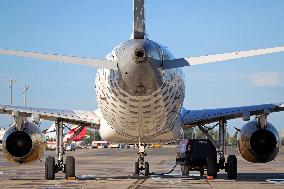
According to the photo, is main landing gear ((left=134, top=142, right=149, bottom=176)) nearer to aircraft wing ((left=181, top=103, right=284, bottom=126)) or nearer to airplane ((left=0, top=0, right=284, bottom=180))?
airplane ((left=0, top=0, right=284, bottom=180))

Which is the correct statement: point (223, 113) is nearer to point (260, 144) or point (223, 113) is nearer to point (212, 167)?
point (260, 144)

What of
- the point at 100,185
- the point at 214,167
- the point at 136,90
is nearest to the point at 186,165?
the point at 214,167

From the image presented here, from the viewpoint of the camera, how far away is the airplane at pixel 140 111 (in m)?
18.2

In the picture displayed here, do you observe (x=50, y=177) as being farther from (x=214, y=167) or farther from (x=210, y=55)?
(x=210, y=55)

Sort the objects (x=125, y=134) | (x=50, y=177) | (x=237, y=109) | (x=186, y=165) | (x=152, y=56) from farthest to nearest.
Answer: (x=186, y=165)
(x=237, y=109)
(x=50, y=177)
(x=125, y=134)
(x=152, y=56)

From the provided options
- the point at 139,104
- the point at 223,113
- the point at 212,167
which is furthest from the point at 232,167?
the point at 139,104

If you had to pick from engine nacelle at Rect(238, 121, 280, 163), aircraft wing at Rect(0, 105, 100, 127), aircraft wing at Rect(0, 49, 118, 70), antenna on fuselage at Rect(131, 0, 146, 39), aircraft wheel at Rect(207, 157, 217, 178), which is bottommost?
aircraft wheel at Rect(207, 157, 217, 178)

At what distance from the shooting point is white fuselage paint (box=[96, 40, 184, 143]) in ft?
64.4

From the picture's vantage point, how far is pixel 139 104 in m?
20.1

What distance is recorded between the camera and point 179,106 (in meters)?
22.0

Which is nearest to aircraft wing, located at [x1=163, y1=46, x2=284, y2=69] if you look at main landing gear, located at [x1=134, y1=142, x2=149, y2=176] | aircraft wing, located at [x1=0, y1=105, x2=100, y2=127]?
aircraft wing, located at [x1=0, y1=105, x2=100, y2=127]

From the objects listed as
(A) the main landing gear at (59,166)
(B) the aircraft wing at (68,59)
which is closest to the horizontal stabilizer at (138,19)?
(B) the aircraft wing at (68,59)

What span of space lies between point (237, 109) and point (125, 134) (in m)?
6.07

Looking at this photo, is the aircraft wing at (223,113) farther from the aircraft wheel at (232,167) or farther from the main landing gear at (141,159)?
the main landing gear at (141,159)
